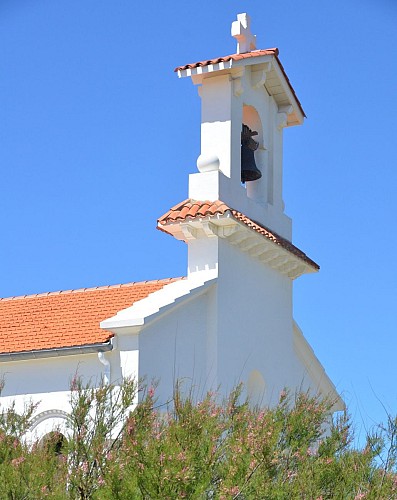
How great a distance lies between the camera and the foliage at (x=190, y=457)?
430 inches

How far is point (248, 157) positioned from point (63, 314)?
4391 mm

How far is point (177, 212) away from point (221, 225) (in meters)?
0.75

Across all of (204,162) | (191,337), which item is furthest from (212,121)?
(191,337)

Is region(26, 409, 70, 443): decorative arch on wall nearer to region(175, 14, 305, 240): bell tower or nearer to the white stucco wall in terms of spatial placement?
the white stucco wall

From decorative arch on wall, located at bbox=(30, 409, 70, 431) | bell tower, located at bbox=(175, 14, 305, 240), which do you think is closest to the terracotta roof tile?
bell tower, located at bbox=(175, 14, 305, 240)

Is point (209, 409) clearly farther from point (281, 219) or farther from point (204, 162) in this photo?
point (281, 219)

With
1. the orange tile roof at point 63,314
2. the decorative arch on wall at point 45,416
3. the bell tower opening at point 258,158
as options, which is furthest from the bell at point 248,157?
the decorative arch on wall at point 45,416

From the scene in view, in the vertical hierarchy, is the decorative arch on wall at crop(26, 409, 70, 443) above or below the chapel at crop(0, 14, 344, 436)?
below

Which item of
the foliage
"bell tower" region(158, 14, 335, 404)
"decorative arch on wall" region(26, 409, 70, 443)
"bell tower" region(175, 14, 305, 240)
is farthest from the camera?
"bell tower" region(175, 14, 305, 240)

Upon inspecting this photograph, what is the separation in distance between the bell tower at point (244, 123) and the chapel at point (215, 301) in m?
0.02

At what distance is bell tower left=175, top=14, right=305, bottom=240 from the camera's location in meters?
18.3

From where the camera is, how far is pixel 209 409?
40.5ft

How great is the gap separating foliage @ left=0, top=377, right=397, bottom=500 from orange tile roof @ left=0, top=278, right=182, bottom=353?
324cm

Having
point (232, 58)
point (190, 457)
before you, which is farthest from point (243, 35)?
point (190, 457)
